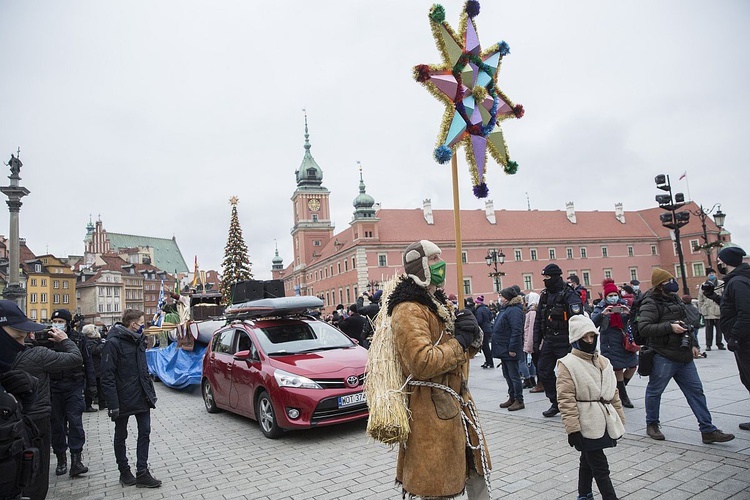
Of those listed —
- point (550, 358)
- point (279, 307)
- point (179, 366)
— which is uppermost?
point (279, 307)

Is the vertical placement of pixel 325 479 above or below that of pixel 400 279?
below

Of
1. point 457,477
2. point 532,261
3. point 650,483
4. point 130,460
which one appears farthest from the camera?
point 532,261

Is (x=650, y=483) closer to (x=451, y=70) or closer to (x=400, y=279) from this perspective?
(x=400, y=279)

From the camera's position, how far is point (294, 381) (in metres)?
6.97

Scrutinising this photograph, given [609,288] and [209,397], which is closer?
[609,288]

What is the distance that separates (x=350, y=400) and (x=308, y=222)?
268ft

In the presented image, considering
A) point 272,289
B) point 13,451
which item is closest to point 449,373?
point 13,451

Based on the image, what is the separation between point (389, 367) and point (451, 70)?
10.2ft

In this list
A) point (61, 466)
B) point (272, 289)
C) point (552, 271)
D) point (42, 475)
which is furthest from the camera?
point (272, 289)

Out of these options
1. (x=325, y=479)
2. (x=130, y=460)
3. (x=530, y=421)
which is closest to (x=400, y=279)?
(x=325, y=479)

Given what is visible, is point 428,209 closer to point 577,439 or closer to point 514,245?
point 514,245

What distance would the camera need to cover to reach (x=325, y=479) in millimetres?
5297

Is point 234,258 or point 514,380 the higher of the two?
point 234,258

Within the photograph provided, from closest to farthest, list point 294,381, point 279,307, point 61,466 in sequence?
point 61,466
point 294,381
point 279,307
